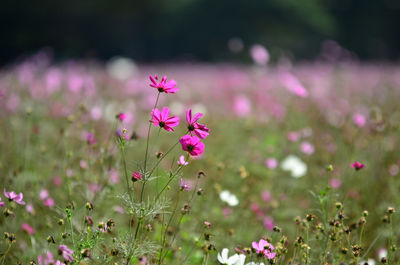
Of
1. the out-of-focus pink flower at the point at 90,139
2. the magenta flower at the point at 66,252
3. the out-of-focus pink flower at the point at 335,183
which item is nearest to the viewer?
the magenta flower at the point at 66,252

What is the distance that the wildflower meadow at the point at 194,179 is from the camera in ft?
3.93

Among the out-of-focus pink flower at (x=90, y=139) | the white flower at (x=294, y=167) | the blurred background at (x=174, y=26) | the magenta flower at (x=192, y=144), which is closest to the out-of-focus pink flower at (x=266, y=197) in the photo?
the white flower at (x=294, y=167)

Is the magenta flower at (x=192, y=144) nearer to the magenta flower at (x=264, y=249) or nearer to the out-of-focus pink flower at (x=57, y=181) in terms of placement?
the magenta flower at (x=264, y=249)

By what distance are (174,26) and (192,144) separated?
20.4 meters

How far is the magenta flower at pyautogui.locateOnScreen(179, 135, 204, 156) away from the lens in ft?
3.63

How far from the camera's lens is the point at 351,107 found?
175 inches

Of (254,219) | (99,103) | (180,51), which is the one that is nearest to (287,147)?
(254,219)

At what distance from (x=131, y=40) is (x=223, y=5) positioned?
6031mm

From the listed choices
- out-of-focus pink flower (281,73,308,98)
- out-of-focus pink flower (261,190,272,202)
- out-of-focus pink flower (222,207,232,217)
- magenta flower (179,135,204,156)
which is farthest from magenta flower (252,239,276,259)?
out-of-focus pink flower (261,190,272,202)

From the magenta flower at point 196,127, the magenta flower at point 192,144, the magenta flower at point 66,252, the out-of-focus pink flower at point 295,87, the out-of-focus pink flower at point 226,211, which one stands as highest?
the out-of-focus pink flower at point 295,87

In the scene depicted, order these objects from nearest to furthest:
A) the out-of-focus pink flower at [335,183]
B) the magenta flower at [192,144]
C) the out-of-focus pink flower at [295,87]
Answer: the magenta flower at [192,144] → the out-of-focus pink flower at [295,87] → the out-of-focus pink flower at [335,183]

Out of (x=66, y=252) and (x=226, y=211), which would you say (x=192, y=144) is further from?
(x=226, y=211)

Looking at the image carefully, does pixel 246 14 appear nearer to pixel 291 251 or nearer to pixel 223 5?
pixel 223 5

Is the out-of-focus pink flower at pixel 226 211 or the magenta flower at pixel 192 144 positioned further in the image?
the out-of-focus pink flower at pixel 226 211
